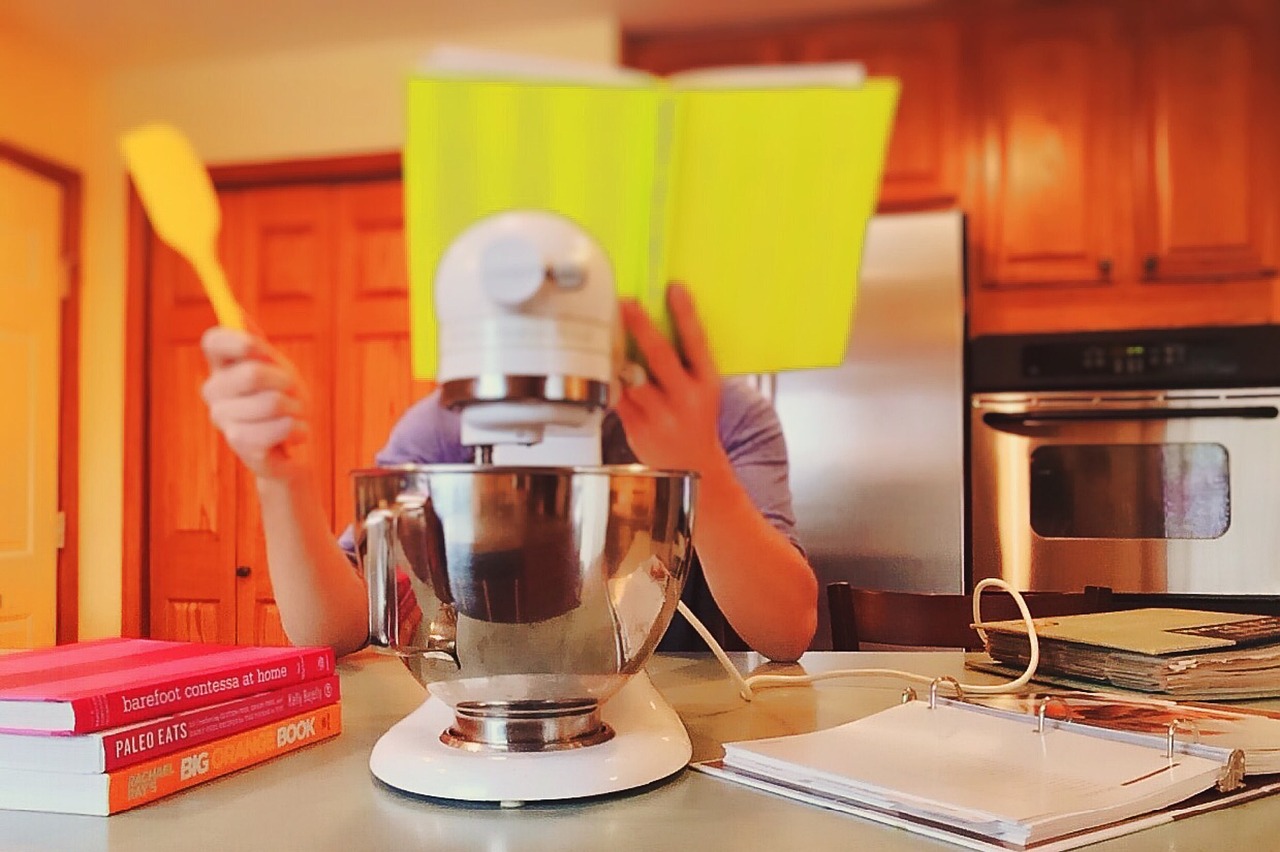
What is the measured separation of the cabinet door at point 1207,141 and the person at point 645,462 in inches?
59.9

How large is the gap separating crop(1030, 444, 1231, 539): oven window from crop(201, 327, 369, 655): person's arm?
162 centimetres

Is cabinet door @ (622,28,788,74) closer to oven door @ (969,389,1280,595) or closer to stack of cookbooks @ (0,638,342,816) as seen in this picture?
oven door @ (969,389,1280,595)

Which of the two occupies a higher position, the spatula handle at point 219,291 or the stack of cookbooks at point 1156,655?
the spatula handle at point 219,291

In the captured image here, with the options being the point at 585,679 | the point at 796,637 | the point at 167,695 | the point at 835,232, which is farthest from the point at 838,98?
the point at 796,637

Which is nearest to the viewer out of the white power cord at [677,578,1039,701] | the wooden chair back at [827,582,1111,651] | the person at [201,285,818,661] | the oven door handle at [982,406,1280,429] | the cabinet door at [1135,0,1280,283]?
the person at [201,285,818,661]

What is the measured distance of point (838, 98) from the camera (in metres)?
0.52

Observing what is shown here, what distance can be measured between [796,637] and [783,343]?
477mm

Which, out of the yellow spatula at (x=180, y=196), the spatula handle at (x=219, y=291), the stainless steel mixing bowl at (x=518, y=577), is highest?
the yellow spatula at (x=180, y=196)

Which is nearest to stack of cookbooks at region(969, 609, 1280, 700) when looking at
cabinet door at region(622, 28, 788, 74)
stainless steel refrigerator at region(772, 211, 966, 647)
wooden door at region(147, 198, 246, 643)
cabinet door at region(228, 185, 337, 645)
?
stainless steel refrigerator at region(772, 211, 966, 647)

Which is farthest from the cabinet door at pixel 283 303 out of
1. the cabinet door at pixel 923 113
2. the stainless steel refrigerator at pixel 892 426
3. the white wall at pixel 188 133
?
the cabinet door at pixel 923 113

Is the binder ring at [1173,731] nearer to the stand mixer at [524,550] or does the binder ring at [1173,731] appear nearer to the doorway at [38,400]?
the stand mixer at [524,550]

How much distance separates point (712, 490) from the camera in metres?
0.73

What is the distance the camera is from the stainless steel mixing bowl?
0.51 metres

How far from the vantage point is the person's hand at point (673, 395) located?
0.54 metres
